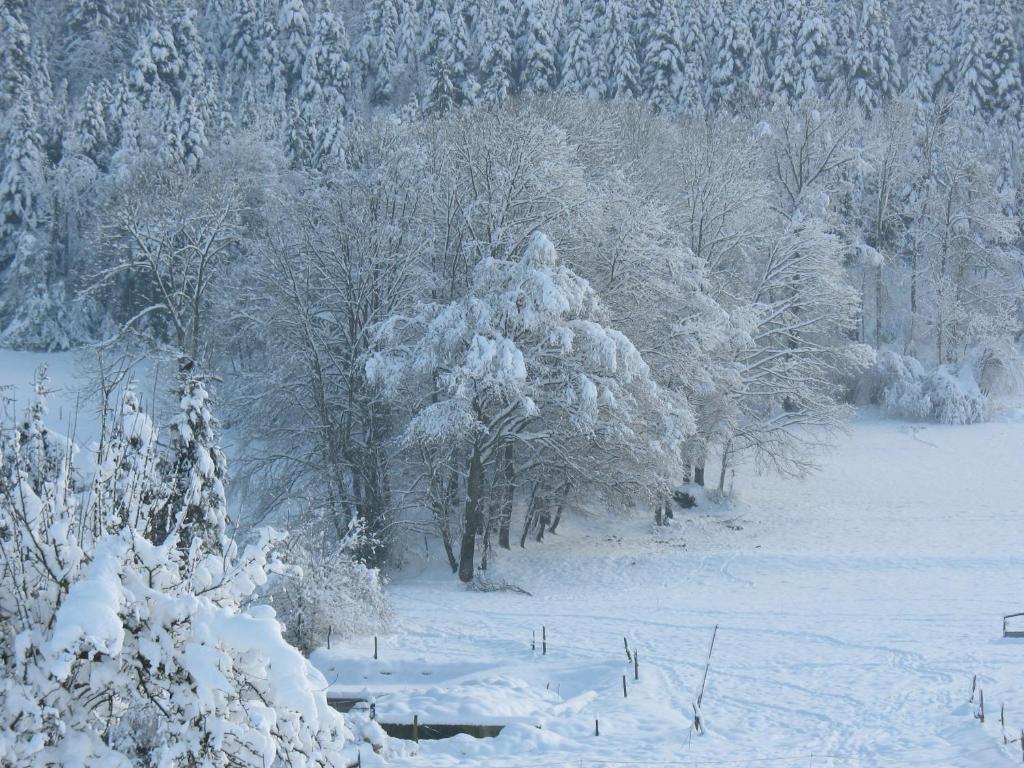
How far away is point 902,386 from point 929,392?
1.15 meters

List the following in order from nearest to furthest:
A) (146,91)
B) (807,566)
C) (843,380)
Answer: (807,566) → (843,380) → (146,91)

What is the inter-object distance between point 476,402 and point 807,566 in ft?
33.8

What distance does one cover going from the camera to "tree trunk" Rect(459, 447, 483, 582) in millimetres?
25984

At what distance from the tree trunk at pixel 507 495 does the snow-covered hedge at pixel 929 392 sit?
22042 mm

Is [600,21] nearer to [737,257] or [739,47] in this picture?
[739,47]

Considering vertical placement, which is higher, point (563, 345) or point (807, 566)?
point (563, 345)

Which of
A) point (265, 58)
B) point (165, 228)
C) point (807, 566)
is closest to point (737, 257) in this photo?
point (807, 566)

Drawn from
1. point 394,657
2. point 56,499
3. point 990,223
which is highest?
point 990,223

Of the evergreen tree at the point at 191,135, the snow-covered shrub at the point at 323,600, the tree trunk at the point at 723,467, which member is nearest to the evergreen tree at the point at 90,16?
the evergreen tree at the point at 191,135

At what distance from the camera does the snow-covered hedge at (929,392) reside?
1641 inches

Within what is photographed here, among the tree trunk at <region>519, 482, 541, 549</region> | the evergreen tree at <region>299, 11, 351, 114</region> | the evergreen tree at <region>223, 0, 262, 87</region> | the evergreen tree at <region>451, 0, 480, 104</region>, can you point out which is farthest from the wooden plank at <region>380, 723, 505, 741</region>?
the evergreen tree at <region>223, 0, 262, 87</region>

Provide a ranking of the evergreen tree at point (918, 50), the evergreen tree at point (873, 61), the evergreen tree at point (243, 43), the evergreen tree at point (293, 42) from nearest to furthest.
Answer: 1. the evergreen tree at point (918, 50)
2. the evergreen tree at point (873, 61)
3. the evergreen tree at point (293, 42)
4. the evergreen tree at point (243, 43)

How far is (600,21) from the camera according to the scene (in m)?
63.9

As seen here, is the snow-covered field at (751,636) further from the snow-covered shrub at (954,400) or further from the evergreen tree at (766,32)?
the evergreen tree at (766,32)
